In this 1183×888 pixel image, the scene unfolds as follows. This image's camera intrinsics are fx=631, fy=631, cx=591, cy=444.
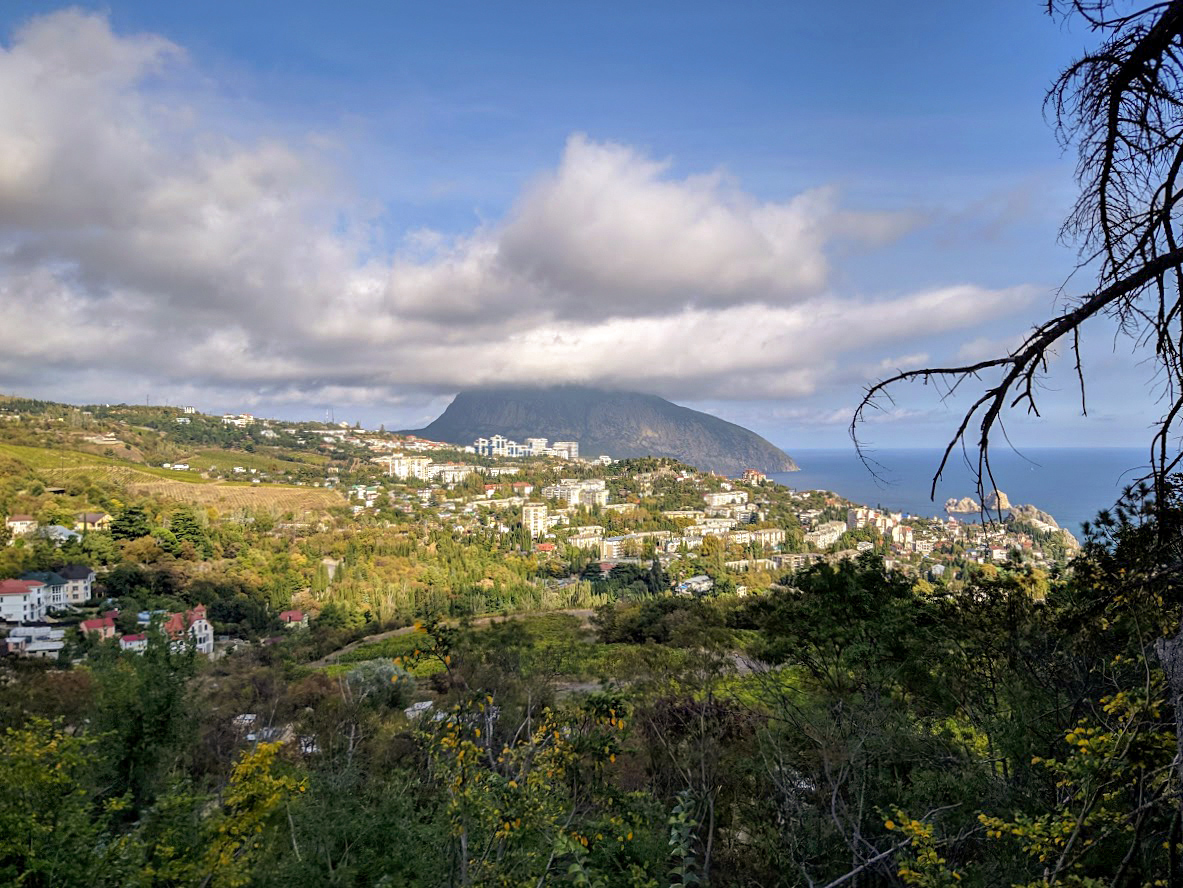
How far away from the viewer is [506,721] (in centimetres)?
779

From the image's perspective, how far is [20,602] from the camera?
26.8 m

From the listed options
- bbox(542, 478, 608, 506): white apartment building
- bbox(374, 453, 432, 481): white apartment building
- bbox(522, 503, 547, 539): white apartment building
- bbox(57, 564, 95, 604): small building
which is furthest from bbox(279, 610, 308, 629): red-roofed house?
bbox(374, 453, 432, 481): white apartment building

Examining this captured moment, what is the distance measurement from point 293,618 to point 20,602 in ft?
35.1

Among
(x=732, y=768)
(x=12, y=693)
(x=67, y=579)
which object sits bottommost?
(x=67, y=579)

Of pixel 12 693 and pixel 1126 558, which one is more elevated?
pixel 1126 558

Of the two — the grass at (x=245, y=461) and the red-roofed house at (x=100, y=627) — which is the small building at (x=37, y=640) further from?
the grass at (x=245, y=461)

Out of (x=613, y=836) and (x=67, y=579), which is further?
(x=67, y=579)

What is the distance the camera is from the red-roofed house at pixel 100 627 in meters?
24.0

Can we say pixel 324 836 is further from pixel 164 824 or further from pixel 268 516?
pixel 268 516

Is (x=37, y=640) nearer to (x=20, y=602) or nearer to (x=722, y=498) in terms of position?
(x=20, y=602)

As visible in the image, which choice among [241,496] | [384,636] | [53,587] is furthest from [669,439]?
[53,587]

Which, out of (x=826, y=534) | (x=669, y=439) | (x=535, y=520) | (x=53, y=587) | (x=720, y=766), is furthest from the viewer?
(x=669, y=439)

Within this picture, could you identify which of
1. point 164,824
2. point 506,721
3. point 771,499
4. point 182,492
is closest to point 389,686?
point 506,721

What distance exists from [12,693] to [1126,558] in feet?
54.8
